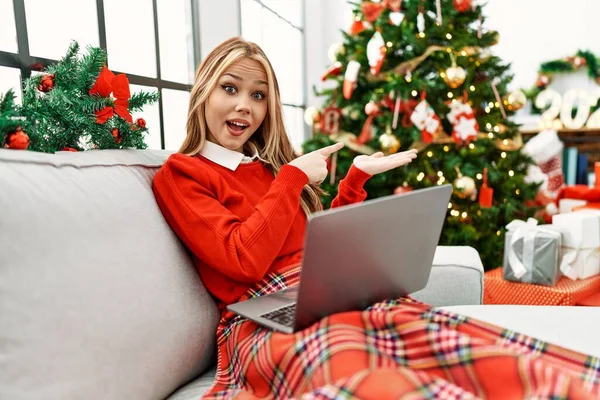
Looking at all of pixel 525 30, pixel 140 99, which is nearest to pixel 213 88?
pixel 140 99

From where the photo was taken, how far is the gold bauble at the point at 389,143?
7.63ft

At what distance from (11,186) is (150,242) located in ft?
0.88

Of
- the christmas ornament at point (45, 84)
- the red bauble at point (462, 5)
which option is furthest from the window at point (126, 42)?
the red bauble at point (462, 5)

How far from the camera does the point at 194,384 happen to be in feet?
3.01

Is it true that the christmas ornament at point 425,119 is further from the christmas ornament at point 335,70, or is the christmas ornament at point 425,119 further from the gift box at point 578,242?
the gift box at point 578,242

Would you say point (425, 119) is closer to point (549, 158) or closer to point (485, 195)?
point (485, 195)

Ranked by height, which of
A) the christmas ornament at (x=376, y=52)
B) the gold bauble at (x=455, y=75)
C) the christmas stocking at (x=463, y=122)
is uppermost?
the christmas ornament at (x=376, y=52)

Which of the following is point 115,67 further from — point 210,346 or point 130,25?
point 210,346

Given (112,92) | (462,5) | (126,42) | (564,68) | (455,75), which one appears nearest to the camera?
(112,92)

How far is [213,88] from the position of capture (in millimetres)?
1185

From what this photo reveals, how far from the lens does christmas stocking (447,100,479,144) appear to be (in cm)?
222

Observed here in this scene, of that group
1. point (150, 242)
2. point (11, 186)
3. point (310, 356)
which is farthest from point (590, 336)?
point (11, 186)

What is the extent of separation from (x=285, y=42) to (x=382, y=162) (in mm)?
2280

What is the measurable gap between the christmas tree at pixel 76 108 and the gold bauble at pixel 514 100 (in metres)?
1.91
